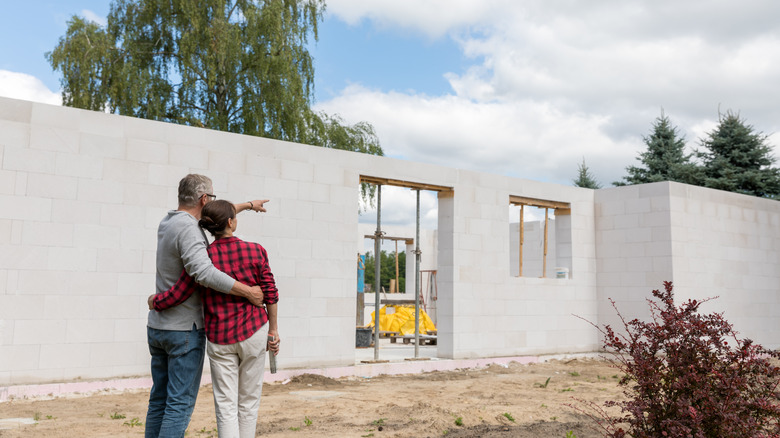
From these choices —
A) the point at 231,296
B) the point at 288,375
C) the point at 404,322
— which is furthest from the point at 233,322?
the point at 404,322

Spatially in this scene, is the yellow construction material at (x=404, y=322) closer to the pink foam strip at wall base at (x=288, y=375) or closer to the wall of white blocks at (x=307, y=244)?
the wall of white blocks at (x=307, y=244)

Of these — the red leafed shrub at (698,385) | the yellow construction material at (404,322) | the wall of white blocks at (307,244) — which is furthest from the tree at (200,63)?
the red leafed shrub at (698,385)

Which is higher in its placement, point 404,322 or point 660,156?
point 660,156

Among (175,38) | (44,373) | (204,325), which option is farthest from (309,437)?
(175,38)

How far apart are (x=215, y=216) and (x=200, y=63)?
1369 cm

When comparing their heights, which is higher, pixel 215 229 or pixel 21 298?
pixel 215 229

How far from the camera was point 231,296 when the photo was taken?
2.87 meters

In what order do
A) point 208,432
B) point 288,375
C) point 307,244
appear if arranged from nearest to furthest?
point 208,432 → point 288,375 → point 307,244

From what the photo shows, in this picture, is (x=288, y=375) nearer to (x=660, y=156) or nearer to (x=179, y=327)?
(x=179, y=327)

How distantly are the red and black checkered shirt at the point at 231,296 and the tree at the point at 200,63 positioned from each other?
12.7 metres

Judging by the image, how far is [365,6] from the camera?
9.99 meters

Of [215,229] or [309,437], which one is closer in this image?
[215,229]

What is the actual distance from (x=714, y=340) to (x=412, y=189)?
582 centimetres

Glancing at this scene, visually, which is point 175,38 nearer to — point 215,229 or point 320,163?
point 320,163
